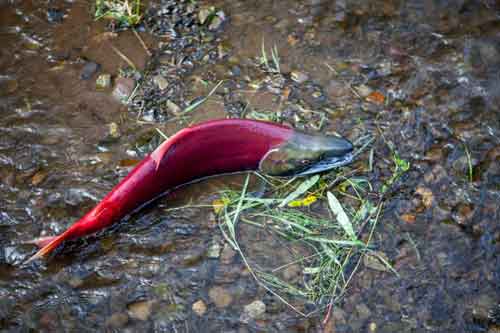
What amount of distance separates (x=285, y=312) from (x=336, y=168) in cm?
104

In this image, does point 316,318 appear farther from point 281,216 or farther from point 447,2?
point 447,2

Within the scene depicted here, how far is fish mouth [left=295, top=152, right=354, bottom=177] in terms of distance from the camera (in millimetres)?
3672

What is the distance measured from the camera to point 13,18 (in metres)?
4.53

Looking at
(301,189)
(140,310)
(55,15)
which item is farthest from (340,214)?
(55,15)

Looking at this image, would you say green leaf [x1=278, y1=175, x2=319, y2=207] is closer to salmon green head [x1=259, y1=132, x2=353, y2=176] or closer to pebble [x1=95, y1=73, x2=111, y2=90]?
salmon green head [x1=259, y1=132, x2=353, y2=176]

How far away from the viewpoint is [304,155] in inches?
141

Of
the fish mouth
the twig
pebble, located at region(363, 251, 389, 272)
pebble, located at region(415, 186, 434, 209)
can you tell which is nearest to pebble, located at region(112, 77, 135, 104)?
the twig

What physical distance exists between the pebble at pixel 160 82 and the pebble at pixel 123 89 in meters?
0.16

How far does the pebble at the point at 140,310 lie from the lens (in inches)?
124

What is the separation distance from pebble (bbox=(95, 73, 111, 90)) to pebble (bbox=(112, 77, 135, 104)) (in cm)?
6

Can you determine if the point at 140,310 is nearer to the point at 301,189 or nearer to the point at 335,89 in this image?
the point at 301,189

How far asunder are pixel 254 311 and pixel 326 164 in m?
1.07

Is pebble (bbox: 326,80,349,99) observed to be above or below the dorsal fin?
below

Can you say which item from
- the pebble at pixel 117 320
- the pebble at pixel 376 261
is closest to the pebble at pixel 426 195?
the pebble at pixel 376 261
